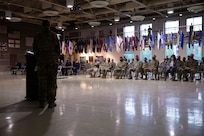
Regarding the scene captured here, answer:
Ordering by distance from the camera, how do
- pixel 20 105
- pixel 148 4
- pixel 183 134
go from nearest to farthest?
pixel 183 134 < pixel 20 105 < pixel 148 4

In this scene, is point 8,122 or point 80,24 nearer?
point 8,122

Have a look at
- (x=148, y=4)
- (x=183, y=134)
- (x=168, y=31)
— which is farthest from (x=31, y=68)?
(x=168, y=31)

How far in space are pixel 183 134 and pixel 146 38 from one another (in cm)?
1171

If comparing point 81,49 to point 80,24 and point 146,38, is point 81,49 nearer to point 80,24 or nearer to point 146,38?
point 80,24

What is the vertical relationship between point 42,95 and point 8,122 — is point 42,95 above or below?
above

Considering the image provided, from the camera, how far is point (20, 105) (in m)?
4.32

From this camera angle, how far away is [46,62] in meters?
4.04

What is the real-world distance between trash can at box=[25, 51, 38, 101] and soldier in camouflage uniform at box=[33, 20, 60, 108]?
29.6 inches

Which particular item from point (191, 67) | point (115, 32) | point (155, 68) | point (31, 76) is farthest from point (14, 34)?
point (31, 76)

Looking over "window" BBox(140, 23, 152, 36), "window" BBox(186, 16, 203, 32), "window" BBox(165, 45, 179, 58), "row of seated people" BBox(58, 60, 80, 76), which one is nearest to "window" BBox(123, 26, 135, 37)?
"window" BBox(140, 23, 152, 36)

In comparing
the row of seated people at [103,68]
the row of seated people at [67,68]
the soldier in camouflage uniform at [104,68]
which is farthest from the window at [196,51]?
the row of seated people at [67,68]

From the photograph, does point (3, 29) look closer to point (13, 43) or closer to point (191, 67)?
point (13, 43)

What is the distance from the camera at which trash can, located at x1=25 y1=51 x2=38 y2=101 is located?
481 cm

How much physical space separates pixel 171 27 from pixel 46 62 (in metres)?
12.1
